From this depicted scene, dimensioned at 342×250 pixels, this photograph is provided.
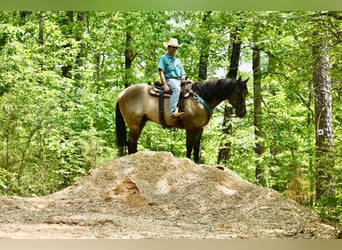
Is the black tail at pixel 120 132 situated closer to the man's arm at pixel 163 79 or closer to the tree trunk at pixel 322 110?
the man's arm at pixel 163 79

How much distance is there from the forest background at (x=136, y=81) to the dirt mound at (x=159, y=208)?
0.89 metres

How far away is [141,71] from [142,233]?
4522 mm

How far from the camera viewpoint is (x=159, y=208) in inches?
185

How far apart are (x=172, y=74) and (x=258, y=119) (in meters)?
2.69

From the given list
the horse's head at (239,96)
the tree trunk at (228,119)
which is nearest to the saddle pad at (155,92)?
the horse's head at (239,96)

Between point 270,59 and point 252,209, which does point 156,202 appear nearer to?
point 252,209

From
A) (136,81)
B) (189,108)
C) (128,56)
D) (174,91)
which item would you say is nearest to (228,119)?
(136,81)

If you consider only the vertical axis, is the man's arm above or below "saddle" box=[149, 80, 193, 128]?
above

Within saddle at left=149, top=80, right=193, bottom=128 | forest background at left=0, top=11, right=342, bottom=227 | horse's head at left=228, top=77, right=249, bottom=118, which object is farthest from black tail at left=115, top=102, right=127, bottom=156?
horse's head at left=228, top=77, right=249, bottom=118

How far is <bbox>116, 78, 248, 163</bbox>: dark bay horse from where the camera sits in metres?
5.31

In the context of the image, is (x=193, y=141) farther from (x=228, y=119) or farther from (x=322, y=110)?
(x=228, y=119)

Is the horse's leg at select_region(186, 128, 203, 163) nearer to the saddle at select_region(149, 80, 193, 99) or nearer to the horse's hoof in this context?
the horse's hoof
